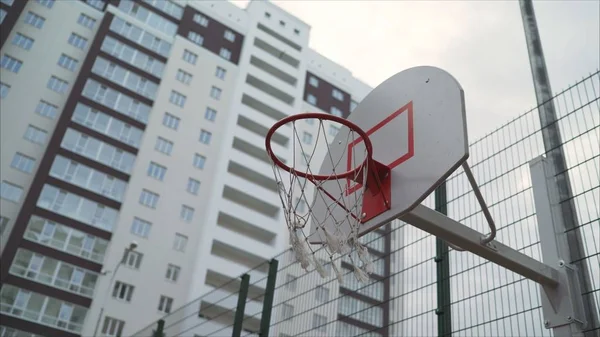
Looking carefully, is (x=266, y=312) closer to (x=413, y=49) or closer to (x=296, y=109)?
(x=413, y=49)

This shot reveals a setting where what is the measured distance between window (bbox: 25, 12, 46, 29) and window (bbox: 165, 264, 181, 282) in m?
14.8

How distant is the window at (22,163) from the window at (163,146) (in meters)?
5.99

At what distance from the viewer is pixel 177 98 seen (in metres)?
32.6

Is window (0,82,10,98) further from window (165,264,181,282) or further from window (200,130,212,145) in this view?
window (165,264,181,282)

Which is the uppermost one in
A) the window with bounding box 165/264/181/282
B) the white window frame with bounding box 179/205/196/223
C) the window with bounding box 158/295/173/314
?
the white window frame with bounding box 179/205/196/223

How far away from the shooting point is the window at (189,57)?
34.2 m

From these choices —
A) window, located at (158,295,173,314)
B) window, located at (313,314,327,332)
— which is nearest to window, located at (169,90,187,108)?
window, located at (158,295,173,314)

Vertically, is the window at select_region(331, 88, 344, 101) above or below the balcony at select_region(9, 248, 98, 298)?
above

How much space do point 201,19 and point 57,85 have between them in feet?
34.2

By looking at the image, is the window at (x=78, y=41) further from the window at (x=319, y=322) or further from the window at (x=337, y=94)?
the window at (x=319, y=322)

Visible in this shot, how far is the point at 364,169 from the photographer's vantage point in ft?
13.5

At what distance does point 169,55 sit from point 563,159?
31150 mm

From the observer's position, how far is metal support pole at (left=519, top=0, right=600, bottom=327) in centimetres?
422

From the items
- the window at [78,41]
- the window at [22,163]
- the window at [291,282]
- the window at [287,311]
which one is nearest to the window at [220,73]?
the window at [78,41]
